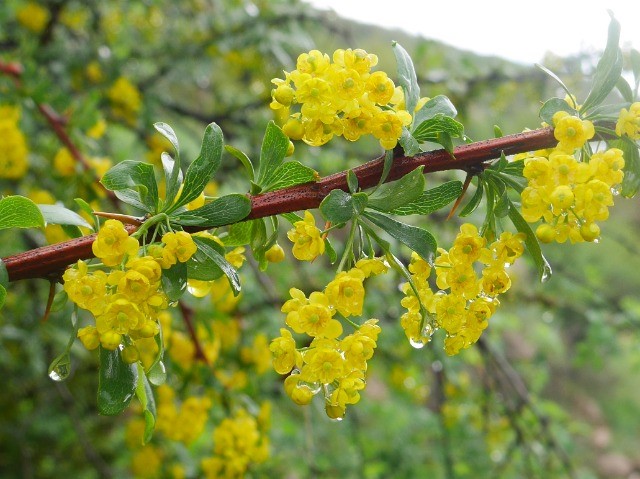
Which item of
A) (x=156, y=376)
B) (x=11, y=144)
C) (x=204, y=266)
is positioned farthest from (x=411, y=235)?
(x=11, y=144)

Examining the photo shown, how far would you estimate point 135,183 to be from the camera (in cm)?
86

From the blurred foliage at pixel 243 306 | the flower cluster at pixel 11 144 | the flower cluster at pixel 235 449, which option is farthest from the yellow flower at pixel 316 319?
the flower cluster at pixel 11 144

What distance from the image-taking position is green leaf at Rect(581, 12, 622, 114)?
2.81 ft

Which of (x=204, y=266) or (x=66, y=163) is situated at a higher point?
(x=204, y=266)

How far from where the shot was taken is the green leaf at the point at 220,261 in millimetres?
827

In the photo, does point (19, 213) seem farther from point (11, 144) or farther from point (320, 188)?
point (11, 144)

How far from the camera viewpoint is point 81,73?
3.13 m

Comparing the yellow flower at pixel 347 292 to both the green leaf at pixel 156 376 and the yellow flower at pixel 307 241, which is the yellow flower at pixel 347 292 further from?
the green leaf at pixel 156 376

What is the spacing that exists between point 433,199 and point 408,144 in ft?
0.30

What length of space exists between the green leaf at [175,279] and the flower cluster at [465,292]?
288mm

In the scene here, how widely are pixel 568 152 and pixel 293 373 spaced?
0.44 meters

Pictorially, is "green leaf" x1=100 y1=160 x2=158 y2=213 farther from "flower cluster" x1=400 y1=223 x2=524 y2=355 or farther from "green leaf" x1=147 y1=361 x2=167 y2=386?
"flower cluster" x1=400 y1=223 x2=524 y2=355

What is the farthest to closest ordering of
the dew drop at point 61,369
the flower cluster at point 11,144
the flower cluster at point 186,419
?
the flower cluster at point 11,144
the flower cluster at point 186,419
the dew drop at point 61,369

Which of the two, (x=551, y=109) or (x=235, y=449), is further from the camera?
(x=235, y=449)
